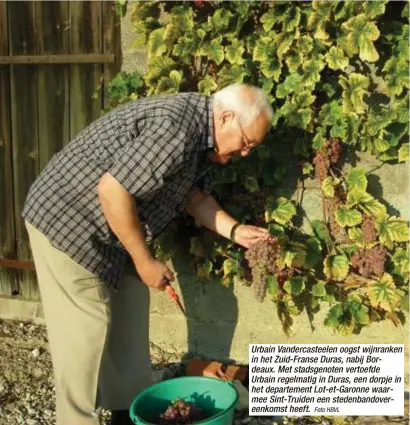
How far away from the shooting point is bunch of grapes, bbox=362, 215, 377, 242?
295 centimetres

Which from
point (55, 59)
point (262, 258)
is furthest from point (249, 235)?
point (55, 59)

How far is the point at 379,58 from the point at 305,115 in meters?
0.42

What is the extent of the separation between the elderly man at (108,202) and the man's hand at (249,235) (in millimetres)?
287

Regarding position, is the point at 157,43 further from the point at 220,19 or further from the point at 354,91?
the point at 354,91

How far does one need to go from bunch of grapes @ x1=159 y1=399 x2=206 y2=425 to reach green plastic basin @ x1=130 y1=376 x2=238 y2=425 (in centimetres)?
8

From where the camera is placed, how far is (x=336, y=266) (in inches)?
120

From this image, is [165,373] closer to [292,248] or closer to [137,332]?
[137,332]

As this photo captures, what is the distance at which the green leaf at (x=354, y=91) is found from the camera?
112 inches

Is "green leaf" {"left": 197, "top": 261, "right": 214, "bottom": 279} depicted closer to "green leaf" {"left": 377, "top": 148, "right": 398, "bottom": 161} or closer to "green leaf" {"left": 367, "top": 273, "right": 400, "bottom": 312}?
"green leaf" {"left": 367, "top": 273, "right": 400, "bottom": 312}

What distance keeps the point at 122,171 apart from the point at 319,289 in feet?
4.35

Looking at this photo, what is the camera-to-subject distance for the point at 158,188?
7.30ft

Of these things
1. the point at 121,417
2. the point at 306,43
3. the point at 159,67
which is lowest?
the point at 121,417

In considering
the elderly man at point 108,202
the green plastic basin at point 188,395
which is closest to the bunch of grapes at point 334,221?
the elderly man at point 108,202
